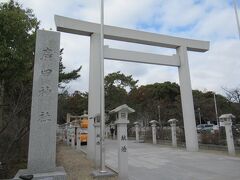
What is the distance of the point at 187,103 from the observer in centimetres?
1282

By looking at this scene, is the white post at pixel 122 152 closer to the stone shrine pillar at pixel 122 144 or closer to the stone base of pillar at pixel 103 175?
the stone shrine pillar at pixel 122 144

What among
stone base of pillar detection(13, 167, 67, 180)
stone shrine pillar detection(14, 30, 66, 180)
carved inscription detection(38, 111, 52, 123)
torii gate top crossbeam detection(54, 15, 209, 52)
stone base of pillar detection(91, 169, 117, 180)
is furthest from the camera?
torii gate top crossbeam detection(54, 15, 209, 52)

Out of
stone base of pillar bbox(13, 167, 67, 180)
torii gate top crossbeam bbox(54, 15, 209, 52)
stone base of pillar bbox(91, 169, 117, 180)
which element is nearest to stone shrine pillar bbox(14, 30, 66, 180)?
stone base of pillar bbox(13, 167, 67, 180)

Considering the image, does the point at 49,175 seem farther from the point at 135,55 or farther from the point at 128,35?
the point at 128,35

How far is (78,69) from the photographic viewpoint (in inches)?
614

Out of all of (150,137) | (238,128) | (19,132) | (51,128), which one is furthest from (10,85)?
(150,137)

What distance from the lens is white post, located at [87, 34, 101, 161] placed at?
10.2 meters

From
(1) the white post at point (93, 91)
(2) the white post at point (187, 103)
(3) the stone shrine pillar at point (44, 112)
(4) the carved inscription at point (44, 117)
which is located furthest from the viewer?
(2) the white post at point (187, 103)

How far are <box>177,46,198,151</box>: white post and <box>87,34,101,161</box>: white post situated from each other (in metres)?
5.15

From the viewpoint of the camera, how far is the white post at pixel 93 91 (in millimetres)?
10195

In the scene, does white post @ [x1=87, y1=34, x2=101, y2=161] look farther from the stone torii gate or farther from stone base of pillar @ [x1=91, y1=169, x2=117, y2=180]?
stone base of pillar @ [x1=91, y1=169, x2=117, y2=180]

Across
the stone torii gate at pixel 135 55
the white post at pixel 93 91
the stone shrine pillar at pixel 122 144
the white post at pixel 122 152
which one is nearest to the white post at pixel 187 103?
the stone torii gate at pixel 135 55

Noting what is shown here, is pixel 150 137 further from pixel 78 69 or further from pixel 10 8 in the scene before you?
pixel 10 8

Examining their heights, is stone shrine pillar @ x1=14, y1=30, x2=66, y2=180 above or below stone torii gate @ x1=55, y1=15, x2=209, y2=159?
below
